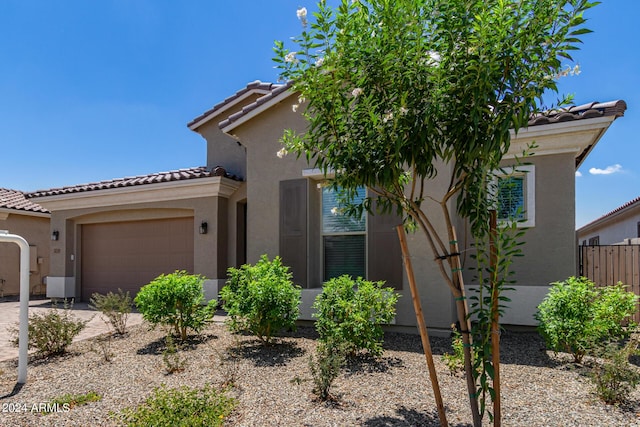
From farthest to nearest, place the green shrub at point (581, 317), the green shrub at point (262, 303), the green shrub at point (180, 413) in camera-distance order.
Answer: the green shrub at point (262, 303), the green shrub at point (581, 317), the green shrub at point (180, 413)

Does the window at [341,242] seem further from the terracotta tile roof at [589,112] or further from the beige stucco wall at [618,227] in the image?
the beige stucco wall at [618,227]

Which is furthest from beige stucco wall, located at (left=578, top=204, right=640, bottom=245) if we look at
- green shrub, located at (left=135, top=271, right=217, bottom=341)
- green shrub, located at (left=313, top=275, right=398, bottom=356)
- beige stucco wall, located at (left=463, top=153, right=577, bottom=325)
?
green shrub, located at (left=135, top=271, right=217, bottom=341)

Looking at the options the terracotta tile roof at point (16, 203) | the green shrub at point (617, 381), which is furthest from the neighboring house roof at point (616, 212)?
the terracotta tile roof at point (16, 203)

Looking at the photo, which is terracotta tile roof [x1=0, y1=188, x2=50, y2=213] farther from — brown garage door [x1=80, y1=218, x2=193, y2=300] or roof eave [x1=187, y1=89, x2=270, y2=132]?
roof eave [x1=187, y1=89, x2=270, y2=132]

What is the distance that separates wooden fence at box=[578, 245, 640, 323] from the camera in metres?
8.59

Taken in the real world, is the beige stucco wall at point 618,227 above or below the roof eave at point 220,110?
below

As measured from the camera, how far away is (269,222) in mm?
9375

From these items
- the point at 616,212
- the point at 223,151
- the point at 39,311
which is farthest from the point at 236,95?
the point at 616,212

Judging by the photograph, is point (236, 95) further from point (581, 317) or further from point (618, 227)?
point (618, 227)

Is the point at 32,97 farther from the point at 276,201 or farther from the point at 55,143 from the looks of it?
the point at 276,201

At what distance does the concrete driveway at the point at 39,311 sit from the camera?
302 inches

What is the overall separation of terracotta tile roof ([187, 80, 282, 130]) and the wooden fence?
30.7ft

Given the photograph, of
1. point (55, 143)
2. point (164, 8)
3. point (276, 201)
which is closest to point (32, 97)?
point (55, 143)

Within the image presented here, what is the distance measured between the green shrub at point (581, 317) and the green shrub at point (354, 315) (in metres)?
2.38
